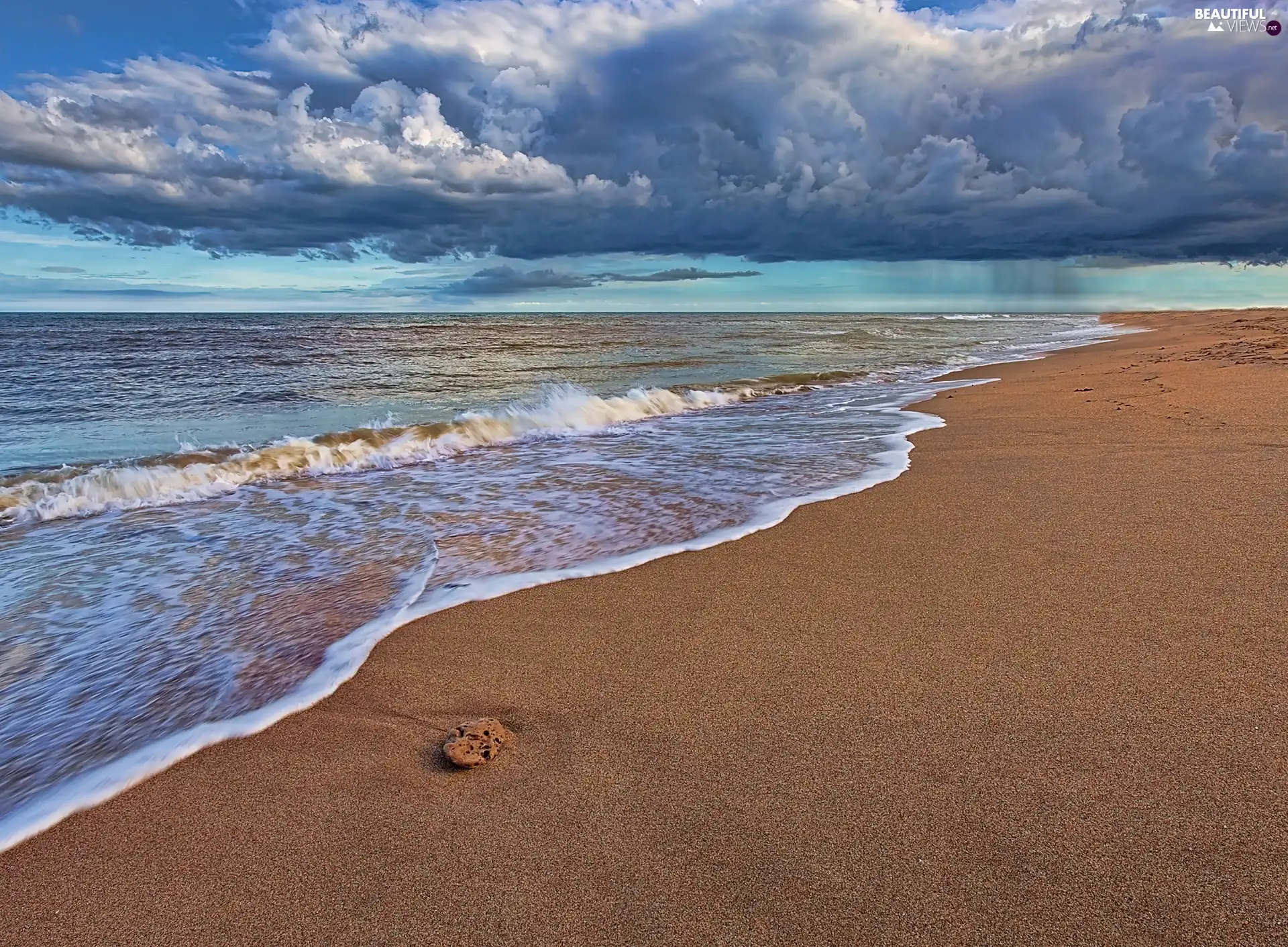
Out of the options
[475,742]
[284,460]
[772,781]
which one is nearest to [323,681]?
[475,742]

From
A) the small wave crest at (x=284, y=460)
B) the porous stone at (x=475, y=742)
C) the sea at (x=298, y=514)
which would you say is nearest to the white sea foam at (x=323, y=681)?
the sea at (x=298, y=514)

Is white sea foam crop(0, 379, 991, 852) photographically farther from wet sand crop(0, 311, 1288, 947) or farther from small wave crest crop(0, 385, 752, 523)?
small wave crest crop(0, 385, 752, 523)

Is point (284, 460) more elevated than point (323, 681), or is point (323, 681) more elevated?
point (323, 681)

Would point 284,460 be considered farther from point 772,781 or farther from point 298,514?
point 772,781

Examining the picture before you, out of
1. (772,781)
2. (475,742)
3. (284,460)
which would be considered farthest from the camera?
(284,460)

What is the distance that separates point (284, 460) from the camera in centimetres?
826

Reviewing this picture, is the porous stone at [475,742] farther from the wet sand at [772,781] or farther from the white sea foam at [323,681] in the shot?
the white sea foam at [323,681]

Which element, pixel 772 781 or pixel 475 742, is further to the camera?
pixel 475 742

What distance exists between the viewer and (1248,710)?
95.7 inches

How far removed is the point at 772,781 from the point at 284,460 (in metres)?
7.48

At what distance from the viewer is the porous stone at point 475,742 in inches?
95.5

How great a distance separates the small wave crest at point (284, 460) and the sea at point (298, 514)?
3 centimetres

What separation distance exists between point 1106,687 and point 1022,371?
16.4 metres

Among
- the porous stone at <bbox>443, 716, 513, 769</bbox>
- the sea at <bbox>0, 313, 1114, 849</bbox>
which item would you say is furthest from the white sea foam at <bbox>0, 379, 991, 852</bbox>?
the porous stone at <bbox>443, 716, 513, 769</bbox>
